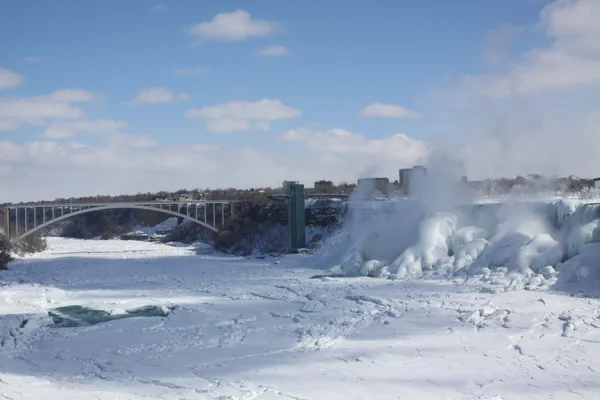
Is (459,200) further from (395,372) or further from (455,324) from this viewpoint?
(395,372)

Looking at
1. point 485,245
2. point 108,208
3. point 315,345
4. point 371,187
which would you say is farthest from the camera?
point 108,208

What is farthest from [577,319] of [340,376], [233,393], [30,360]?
[30,360]

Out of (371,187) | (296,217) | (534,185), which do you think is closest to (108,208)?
(296,217)

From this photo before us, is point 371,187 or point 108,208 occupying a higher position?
point 371,187

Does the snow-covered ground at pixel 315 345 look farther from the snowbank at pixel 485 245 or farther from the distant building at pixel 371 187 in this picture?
the distant building at pixel 371 187

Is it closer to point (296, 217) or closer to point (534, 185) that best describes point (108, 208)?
point (296, 217)

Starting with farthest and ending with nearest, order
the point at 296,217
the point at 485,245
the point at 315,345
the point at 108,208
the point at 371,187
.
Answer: the point at 108,208, the point at 371,187, the point at 296,217, the point at 485,245, the point at 315,345
